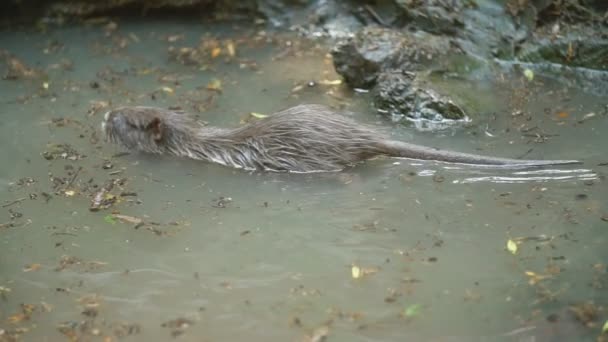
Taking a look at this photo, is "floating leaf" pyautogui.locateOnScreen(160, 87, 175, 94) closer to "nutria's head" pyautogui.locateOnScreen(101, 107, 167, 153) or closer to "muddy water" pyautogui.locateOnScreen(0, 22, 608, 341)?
"muddy water" pyautogui.locateOnScreen(0, 22, 608, 341)

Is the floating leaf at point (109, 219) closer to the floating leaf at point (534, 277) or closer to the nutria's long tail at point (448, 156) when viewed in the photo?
the nutria's long tail at point (448, 156)

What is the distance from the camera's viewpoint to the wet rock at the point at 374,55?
7645mm

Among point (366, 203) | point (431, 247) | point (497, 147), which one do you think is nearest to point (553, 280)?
point (431, 247)

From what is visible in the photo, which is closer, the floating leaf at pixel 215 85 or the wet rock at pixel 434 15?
the floating leaf at pixel 215 85

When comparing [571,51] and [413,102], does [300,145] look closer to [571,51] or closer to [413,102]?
[413,102]

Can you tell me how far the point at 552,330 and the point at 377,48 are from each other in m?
4.22

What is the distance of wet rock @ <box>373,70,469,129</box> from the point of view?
6.93 m

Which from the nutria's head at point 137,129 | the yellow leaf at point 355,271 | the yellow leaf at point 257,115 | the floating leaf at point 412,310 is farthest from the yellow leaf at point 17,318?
the yellow leaf at point 257,115

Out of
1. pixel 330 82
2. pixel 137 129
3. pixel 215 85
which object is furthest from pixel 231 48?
pixel 137 129

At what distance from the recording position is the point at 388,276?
4602mm

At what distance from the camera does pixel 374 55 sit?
7633 millimetres

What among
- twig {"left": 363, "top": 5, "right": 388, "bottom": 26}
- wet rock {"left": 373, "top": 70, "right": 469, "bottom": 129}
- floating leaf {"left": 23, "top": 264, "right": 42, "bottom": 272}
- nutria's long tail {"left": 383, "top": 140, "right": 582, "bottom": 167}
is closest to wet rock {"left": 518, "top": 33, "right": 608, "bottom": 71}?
wet rock {"left": 373, "top": 70, "right": 469, "bottom": 129}

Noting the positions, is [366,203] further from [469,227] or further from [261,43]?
[261,43]

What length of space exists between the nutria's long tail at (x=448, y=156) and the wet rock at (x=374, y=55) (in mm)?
1605
